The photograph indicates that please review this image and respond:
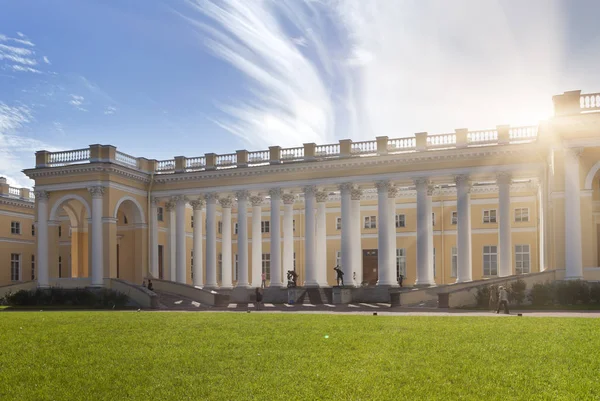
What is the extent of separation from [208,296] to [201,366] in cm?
2720

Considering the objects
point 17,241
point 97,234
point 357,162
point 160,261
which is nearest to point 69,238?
point 17,241

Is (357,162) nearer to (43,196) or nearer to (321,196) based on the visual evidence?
(321,196)

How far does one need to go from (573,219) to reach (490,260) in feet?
60.7

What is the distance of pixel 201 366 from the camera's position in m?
13.4

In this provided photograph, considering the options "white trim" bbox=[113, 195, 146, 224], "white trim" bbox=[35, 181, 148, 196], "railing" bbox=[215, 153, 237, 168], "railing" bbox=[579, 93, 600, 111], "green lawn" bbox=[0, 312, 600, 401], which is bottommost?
"green lawn" bbox=[0, 312, 600, 401]

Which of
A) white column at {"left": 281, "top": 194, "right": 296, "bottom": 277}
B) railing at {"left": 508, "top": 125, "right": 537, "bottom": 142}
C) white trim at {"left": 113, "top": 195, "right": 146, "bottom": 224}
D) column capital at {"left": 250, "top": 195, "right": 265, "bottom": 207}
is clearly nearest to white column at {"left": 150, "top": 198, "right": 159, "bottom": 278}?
white trim at {"left": 113, "top": 195, "right": 146, "bottom": 224}

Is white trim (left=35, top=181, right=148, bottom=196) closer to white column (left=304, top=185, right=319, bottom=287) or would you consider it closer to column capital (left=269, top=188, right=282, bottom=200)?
column capital (left=269, top=188, right=282, bottom=200)

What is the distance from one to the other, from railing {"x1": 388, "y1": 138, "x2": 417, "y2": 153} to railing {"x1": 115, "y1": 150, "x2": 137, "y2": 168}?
61.5 feet

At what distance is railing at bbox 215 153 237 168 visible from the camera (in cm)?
4718

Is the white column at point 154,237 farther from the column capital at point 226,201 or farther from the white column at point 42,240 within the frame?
the white column at point 42,240

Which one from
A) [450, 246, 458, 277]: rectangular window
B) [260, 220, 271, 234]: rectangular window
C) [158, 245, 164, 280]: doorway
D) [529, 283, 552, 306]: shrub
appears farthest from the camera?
[260, 220, 271, 234]: rectangular window

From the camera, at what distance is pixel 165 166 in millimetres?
49406

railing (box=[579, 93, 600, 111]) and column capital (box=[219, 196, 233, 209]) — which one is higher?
railing (box=[579, 93, 600, 111])

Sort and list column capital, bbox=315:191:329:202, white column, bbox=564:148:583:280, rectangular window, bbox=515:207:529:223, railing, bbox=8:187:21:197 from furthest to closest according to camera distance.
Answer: railing, bbox=8:187:21:197, rectangular window, bbox=515:207:529:223, column capital, bbox=315:191:329:202, white column, bbox=564:148:583:280
